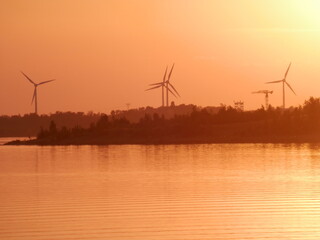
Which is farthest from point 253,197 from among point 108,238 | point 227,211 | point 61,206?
point 108,238

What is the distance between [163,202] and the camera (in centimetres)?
2525

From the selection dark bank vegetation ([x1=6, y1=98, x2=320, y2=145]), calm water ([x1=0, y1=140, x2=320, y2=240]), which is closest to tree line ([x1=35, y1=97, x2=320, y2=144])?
dark bank vegetation ([x1=6, y1=98, x2=320, y2=145])

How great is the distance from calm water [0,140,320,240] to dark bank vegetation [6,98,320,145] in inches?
1772

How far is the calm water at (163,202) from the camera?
19.8 metres

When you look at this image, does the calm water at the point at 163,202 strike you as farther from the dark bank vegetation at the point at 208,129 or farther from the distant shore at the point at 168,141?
the dark bank vegetation at the point at 208,129

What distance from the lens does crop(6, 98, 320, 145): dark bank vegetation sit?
284 feet

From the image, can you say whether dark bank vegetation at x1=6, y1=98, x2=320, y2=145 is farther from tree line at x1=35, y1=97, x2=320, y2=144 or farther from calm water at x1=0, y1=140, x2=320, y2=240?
calm water at x1=0, y1=140, x2=320, y2=240

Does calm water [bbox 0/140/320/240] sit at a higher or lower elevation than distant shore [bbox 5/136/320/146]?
lower

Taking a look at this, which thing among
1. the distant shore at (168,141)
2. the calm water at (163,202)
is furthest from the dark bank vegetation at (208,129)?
the calm water at (163,202)

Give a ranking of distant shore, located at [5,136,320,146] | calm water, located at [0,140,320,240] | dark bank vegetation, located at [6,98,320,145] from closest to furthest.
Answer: calm water, located at [0,140,320,240] < distant shore, located at [5,136,320,146] < dark bank vegetation, located at [6,98,320,145]

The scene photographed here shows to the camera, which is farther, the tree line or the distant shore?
the tree line

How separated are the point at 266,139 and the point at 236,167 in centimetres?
4420

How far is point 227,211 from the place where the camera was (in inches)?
901

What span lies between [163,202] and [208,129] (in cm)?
6831
